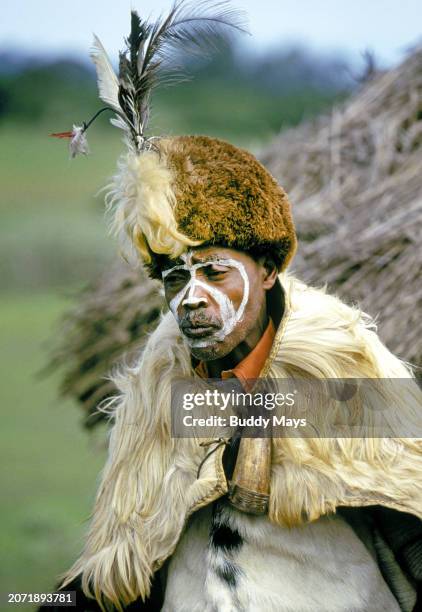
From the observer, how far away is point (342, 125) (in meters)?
6.02

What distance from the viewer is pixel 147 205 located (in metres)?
3.23

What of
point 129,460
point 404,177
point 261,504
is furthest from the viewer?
point 404,177

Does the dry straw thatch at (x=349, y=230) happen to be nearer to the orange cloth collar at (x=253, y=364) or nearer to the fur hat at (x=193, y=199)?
the orange cloth collar at (x=253, y=364)

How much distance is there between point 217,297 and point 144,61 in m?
0.66

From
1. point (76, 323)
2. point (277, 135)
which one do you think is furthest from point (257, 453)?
point (277, 135)

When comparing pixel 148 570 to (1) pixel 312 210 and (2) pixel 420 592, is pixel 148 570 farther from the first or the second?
(1) pixel 312 210

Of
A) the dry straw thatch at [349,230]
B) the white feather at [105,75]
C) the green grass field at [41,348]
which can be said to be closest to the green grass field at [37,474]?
the green grass field at [41,348]

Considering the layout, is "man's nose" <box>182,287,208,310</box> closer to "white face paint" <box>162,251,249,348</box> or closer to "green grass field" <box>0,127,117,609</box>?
"white face paint" <box>162,251,249,348</box>

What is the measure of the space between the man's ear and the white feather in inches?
23.2

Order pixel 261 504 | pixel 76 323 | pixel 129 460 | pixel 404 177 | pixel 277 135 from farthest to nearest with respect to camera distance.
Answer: pixel 277 135 → pixel 76 323 → pixel 404 177 → pixel 129 460 → pixel 261 504

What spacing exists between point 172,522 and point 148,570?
0.16 meters

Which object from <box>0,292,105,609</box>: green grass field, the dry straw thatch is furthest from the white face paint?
<box>0,292,105,609</box>: green grass field

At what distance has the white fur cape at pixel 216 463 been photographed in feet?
10.9

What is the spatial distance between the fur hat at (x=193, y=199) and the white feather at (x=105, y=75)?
0.18 meters
